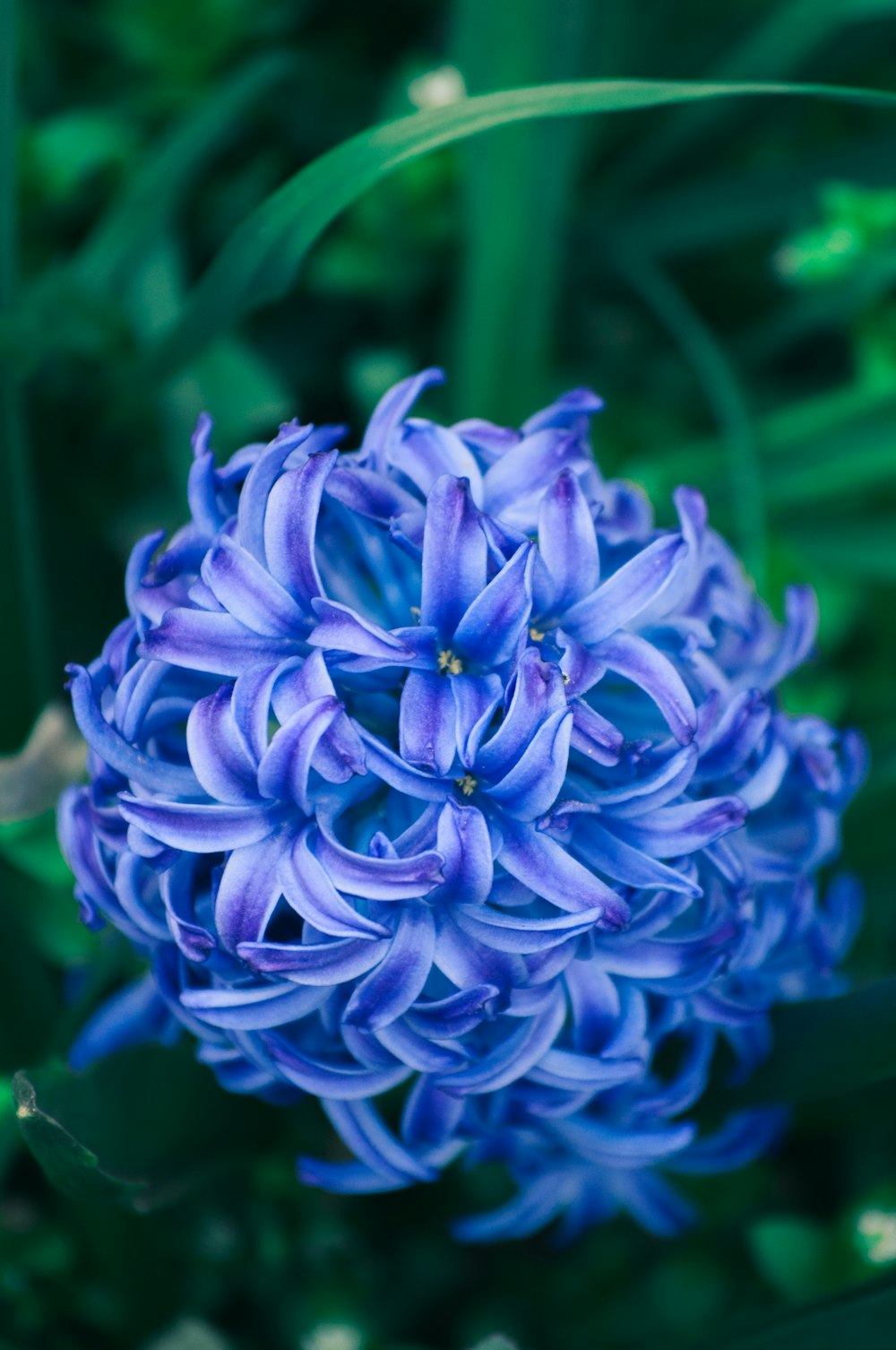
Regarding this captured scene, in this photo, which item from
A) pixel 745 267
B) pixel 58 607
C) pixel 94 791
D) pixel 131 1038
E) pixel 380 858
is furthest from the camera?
pixel 745 267

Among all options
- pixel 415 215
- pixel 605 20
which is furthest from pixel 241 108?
pixel 605 20

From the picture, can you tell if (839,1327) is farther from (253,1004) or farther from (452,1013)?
(253,1004)

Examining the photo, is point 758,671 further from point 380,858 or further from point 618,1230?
point 618,1230

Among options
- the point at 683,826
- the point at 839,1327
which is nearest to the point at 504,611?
the point at 683,826

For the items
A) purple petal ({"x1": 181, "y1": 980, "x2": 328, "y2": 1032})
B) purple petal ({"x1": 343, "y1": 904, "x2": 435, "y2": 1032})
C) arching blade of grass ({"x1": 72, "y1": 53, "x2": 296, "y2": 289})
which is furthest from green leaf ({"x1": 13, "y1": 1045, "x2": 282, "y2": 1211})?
arching blade of grass ({"x1": 72, "y1": 53, "x2": 296, "y2": 289})

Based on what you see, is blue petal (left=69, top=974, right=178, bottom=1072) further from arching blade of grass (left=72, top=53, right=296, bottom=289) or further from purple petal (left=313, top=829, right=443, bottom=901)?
arching blade of grass (left=72, top=53, right=296, bottom=289)

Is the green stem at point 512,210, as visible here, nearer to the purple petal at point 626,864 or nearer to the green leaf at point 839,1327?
the purple petal at point 626,864
